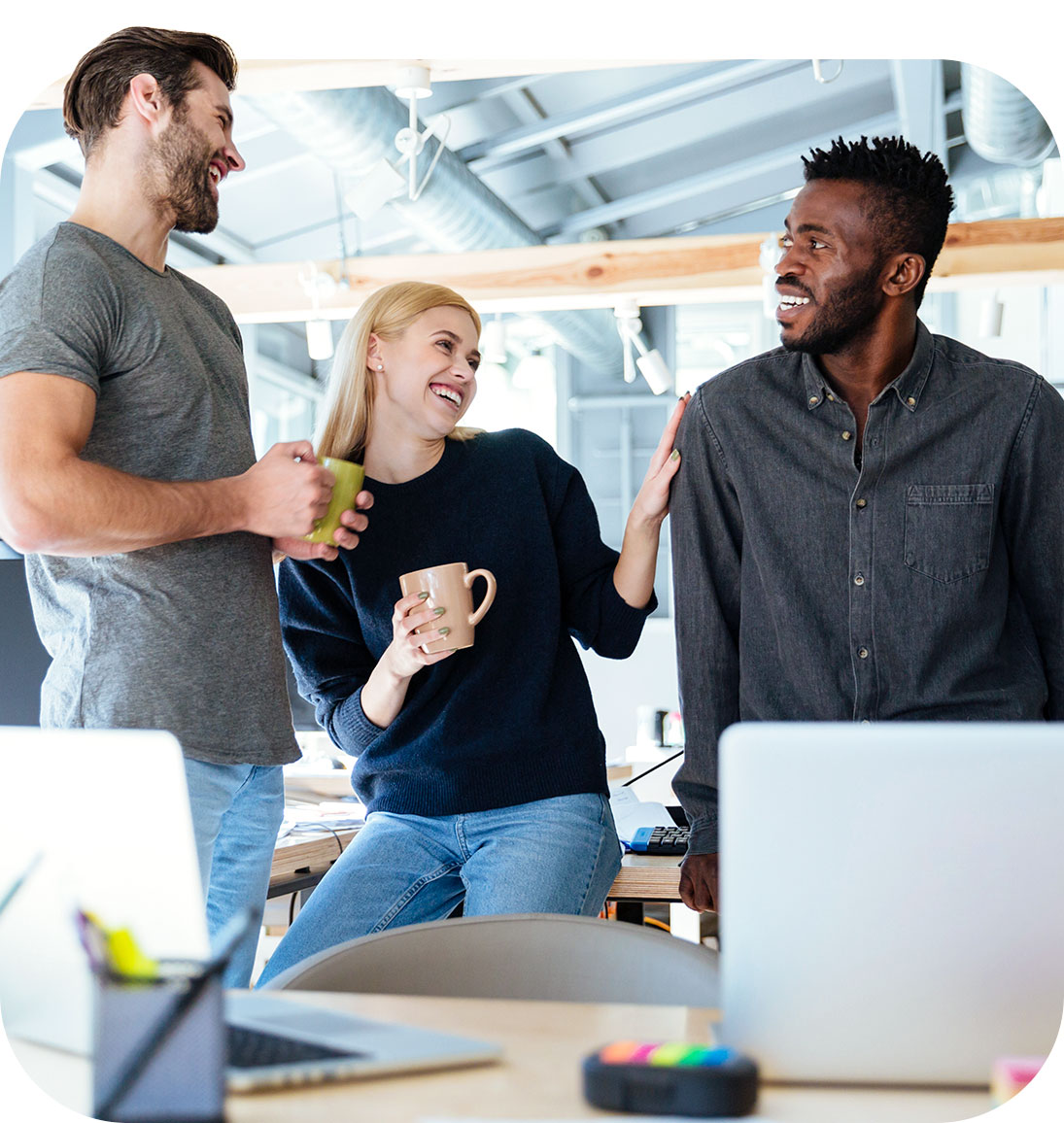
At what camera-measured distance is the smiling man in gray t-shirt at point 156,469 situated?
1292mm

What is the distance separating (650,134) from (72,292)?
17.1ft

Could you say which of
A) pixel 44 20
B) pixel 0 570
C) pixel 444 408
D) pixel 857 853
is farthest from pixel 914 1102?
pixel 0 570

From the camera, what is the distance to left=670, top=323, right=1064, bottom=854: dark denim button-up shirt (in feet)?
5.01

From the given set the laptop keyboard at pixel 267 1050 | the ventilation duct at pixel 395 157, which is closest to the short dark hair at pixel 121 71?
the laptop keyboard at pixel 267 1050

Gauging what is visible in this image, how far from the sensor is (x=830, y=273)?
1.60 m

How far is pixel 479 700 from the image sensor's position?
69.3 inches

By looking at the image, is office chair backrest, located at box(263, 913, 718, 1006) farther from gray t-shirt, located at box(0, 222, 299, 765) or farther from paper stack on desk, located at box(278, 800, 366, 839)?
paper stack on desk, located at box(278, 800, 366, 839)

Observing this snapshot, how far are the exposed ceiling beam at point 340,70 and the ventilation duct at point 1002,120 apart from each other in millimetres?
2240

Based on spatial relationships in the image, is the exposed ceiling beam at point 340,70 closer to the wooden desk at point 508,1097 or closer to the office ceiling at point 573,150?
the office ceiling at point 573,150

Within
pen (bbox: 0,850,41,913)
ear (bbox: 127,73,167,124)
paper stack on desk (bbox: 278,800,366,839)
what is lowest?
paper stack on desk (bbox: 278,800,366,839)

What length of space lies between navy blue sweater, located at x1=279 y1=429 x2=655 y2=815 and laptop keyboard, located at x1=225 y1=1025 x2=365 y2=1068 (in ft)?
3.06

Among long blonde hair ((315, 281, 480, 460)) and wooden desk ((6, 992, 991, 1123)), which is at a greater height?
long blonde hair ((315, 281, 480, 460))

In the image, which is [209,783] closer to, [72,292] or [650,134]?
[72,292]

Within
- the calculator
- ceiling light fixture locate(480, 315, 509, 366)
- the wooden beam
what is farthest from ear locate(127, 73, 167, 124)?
ceiling light fixture locate(480, 315, 509, 366)
